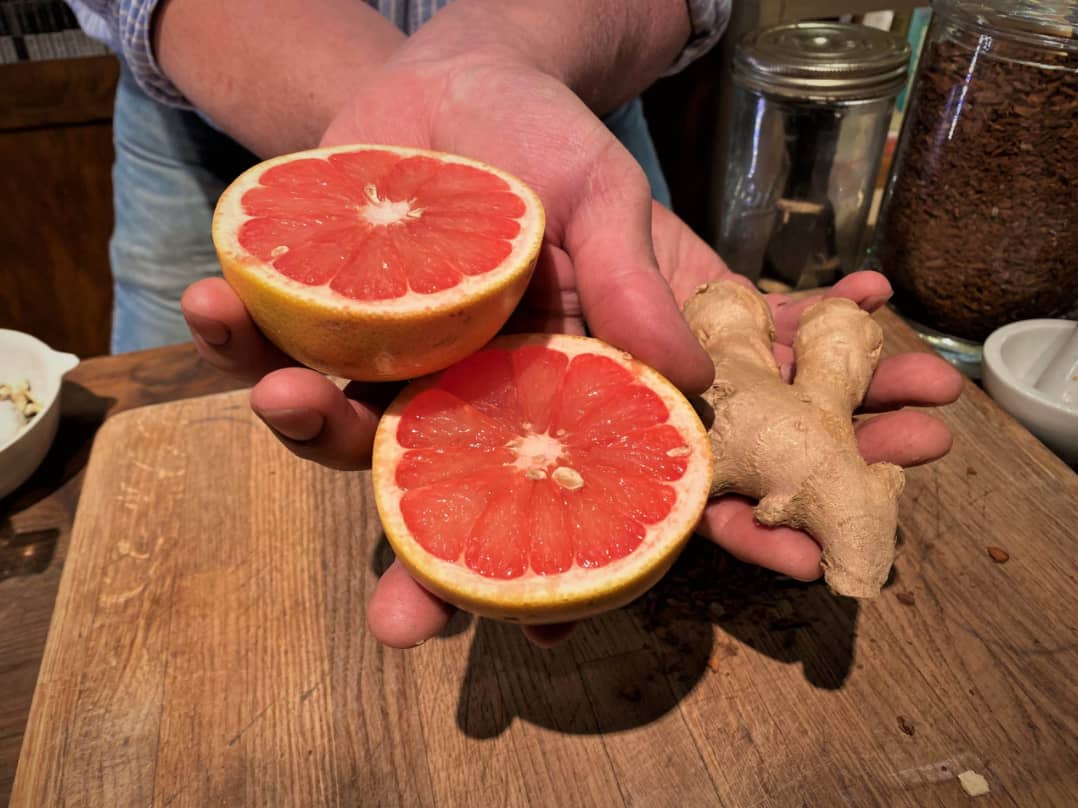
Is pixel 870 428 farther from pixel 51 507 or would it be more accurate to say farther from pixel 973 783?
pixel 51 507

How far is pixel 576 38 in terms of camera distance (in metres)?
1.73

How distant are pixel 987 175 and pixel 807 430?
97cm

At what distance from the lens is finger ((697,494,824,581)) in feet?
3.78

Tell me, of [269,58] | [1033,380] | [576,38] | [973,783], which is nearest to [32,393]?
[269,58]

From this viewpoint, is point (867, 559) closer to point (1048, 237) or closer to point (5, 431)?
point (1048, 237)

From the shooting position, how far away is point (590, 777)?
3.83 feet

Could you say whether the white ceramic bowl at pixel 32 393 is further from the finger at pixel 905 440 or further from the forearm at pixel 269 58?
the finger at pixel 905 440

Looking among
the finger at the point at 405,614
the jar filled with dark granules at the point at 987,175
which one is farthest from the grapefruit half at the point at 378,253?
the jar filled with dark granules at the point at 987,175

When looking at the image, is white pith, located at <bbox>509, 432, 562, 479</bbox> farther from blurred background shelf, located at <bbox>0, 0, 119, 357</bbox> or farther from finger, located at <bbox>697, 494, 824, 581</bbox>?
blurred background shelf, located at <bbox>0, 0, 119, 357</bbox>

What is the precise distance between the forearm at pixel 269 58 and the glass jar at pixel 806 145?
3.53ft

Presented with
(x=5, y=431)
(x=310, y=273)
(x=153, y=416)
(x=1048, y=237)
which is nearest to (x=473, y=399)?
(x=310, y=273)

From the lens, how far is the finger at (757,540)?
3.78 feet

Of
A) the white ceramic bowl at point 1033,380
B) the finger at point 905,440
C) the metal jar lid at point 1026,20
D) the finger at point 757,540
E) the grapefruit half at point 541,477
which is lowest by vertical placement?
the white ceramic bowl at point 1033,380

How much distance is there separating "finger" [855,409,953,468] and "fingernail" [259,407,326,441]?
874 millimetres
